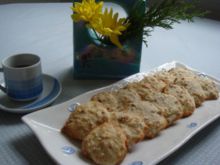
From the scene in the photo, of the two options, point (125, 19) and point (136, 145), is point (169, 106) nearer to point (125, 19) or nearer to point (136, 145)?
point (136, 145)

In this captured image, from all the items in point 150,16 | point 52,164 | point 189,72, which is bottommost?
point 52,164

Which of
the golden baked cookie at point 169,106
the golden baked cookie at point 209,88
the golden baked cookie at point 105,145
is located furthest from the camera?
the golden baked cookie at point 209,88

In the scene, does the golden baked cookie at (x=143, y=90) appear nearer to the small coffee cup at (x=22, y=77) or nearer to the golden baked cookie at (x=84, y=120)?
the golden baked cookie at (x=84, y=120)

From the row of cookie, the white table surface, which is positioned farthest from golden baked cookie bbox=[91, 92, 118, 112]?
the white table surface

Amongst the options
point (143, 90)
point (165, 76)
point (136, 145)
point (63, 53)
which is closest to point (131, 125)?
point (136, 145)

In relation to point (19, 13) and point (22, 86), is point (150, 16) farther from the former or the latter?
point (19, 13)

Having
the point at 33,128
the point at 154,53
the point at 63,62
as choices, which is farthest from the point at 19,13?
the point at 33,128

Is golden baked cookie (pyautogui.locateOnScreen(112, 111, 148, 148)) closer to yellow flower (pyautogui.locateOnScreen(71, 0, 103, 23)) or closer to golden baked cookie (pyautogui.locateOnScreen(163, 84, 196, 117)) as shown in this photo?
golden baked cookie (pyautogui.locateOnScreen(163, 84, 196, 117))

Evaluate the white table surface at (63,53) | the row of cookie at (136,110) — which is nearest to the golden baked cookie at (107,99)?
the row of cookie at (136,110)
